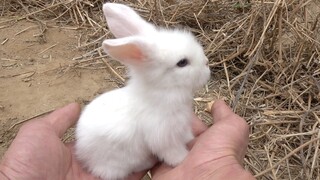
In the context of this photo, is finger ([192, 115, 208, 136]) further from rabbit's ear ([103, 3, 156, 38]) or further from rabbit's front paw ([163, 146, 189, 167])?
rabbit's ear ([103, 3, 156, 38])

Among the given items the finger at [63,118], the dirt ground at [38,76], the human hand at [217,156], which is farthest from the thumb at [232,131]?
the dirt ground at [38,76]

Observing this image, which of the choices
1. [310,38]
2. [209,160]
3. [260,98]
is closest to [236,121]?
[209,160]

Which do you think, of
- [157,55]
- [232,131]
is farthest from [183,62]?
[232,131]

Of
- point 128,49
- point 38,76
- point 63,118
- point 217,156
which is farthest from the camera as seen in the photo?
point 38,76

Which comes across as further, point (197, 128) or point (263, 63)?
point (263, 63)

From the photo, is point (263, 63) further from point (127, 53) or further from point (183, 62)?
point (127, 53)

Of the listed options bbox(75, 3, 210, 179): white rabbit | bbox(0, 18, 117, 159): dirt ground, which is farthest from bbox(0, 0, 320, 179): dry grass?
bbox(75, 3, 210, 179): white rabbit

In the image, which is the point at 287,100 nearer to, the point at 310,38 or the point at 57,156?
the point at 310,38
